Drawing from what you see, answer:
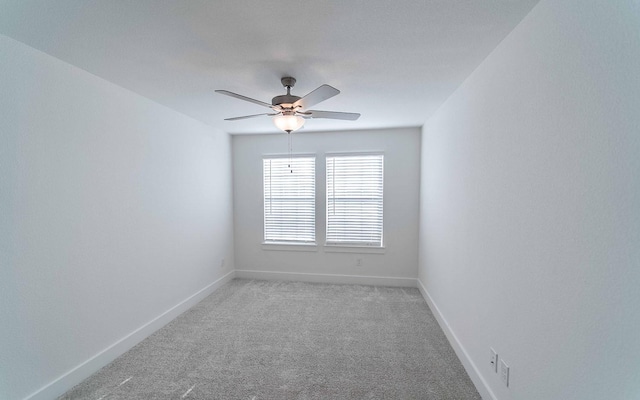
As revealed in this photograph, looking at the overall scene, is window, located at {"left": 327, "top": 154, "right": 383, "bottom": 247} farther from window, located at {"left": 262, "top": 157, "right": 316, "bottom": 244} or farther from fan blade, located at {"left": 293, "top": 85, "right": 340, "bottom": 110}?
fan blade, located at {"left": 293, "top": 85, "right": 340, "bottom": 110}

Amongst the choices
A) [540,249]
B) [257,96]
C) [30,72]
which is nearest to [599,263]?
[540,249]

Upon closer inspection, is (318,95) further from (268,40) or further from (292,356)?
(292,356)

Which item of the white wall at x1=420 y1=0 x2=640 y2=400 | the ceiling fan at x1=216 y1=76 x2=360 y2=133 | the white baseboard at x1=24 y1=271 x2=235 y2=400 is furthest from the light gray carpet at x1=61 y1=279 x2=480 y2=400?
the ceiling fan at x1=216 y1=76 x2=360 y2=133

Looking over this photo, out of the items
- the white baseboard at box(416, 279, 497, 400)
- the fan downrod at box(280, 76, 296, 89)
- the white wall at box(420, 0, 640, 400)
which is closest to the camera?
the white wall at box(420, 0, 640, 400)

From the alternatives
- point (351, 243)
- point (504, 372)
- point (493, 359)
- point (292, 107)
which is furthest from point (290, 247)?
point (504, 372)

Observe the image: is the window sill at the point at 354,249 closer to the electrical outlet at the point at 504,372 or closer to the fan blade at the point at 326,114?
the fan blade at the point at 326,114

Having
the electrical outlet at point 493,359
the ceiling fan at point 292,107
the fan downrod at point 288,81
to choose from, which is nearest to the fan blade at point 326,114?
the ceiling fan at point 292,107

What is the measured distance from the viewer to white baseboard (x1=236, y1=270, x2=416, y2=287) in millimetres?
4207

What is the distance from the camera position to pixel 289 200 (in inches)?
177

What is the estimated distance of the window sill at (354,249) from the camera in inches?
167

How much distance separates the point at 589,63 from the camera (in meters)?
1.06

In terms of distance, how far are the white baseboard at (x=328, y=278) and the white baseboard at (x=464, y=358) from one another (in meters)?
0.83

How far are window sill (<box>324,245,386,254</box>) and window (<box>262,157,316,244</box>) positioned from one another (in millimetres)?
314

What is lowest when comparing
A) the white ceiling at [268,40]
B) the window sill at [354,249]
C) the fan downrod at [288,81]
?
the window sill at [354,249]
